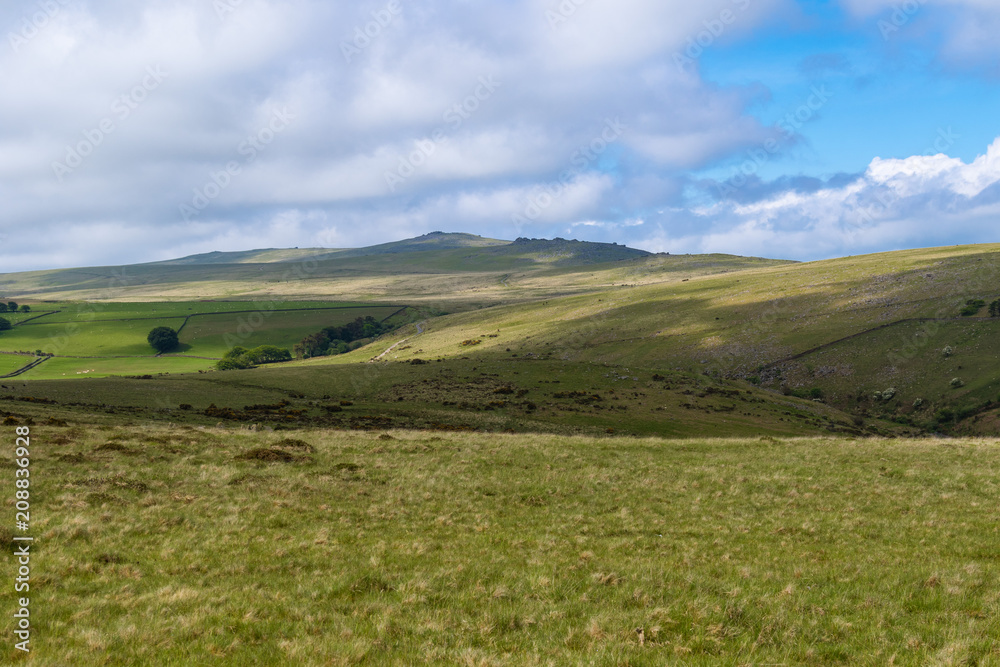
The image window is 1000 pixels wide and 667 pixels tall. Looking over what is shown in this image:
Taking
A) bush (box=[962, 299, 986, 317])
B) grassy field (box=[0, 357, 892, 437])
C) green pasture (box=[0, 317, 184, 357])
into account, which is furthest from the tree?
bush (box=[962, 299, 986, 317])

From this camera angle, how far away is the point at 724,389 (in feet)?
231

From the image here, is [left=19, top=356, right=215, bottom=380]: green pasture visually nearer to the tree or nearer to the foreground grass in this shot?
the tree

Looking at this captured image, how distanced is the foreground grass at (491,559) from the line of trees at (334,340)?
150m

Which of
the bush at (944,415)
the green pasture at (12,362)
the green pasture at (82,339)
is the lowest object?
the bush at (944,415)

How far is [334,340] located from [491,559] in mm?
178821

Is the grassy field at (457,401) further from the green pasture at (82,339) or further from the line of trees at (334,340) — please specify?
the green pasture at (82,339)

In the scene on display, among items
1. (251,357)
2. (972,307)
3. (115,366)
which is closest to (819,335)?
(972,307)

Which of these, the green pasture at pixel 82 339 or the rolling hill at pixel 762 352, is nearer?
the rolling hill at pixel 762 352

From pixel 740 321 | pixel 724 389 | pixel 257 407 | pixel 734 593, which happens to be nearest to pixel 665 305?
pixel 740 321

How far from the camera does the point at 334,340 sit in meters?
185

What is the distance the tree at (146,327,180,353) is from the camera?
170 meters

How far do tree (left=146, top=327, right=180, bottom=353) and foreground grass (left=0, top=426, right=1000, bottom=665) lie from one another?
163717mm

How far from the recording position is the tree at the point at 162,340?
17038cm

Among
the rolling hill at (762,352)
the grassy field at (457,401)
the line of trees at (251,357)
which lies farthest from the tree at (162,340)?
the grassy field at (457,401)
